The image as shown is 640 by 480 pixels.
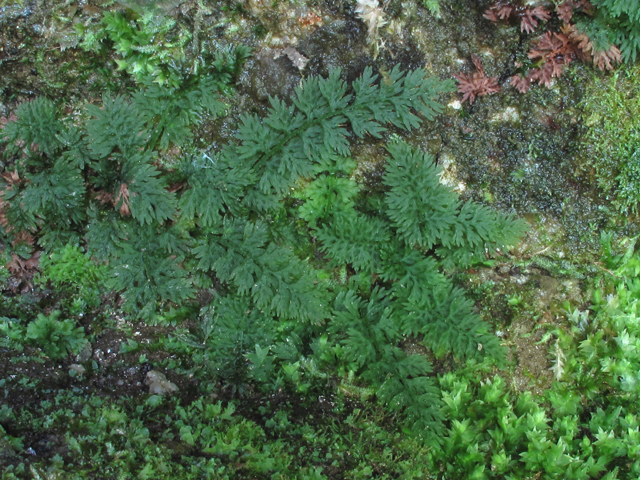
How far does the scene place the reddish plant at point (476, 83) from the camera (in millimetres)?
3904

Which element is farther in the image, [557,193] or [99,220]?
[557,193]

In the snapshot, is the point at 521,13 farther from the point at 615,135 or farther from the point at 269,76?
the point at 269,76

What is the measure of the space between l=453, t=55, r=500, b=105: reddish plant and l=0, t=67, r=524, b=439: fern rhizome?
0.30 m

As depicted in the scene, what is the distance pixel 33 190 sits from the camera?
12.0ft

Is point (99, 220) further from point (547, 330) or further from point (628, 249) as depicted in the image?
point (628, 249)

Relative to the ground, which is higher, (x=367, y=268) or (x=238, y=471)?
(x=367, y=268)

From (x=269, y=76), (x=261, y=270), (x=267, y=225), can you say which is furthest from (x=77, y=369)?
(x=269, y=76)

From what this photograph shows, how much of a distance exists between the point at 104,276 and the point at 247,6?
102 inches

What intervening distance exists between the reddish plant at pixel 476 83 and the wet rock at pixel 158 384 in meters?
3.37

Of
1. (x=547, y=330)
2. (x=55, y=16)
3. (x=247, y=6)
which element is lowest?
(x=547, y=330)

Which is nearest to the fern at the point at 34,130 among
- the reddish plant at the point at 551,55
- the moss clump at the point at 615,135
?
the reddish plant at the point at 551,55

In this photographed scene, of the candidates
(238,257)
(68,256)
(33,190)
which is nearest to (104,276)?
(68,256)

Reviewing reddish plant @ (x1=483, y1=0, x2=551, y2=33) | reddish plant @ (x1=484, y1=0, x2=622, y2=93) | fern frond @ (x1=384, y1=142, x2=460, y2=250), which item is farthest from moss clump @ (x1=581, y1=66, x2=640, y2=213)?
fern frond @ (x1=384, y1=142, x2=460, y2=250)

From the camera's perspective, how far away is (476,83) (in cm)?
391
